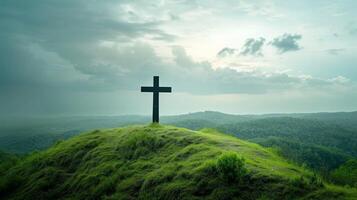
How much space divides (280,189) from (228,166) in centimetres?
195

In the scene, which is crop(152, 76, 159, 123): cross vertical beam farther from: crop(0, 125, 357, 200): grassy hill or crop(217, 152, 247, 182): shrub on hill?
crop(217, 152, 247, 182): shrub on hill

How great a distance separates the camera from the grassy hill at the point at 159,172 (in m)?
9.89

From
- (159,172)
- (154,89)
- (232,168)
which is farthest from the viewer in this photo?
(154,89)

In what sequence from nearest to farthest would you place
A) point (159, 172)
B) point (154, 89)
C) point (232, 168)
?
point (232, 168) < point (159, 172) < point (154, 89)

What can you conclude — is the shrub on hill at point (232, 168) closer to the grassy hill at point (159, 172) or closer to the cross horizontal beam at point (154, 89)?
the grassy hill at point (159, 172)

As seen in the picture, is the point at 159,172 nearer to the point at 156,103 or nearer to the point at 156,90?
the point at 156,103

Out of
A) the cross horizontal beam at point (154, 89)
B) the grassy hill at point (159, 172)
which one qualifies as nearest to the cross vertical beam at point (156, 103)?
the cross horizontal beam at point (154, 89)

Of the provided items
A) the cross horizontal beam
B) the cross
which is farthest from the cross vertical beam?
the cross horizontal beam

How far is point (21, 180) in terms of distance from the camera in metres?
16.6

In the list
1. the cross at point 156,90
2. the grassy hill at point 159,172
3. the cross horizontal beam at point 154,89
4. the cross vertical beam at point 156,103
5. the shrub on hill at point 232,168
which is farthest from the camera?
the cross horizontal beam at point 154,89

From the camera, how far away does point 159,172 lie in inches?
497

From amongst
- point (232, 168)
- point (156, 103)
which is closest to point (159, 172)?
point (232, 168)

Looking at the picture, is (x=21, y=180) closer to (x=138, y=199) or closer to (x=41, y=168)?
(x=41, y=168)

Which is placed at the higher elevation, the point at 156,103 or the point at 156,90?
the point at 156,90
